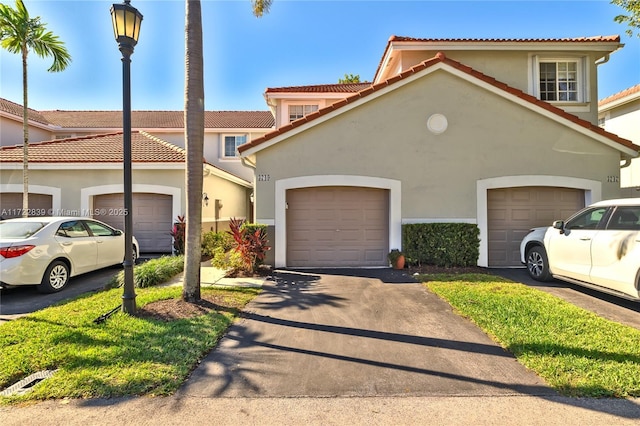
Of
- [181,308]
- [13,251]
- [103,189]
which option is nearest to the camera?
[181,308]

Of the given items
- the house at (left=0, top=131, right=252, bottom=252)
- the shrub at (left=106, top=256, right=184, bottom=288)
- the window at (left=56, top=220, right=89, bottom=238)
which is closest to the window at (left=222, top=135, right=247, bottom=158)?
the house at (left=0, top=131, right=252, bottom=252)

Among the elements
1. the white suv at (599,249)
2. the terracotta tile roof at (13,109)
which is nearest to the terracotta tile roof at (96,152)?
the terracotta tile roof at (13,109)

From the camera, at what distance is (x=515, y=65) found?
1183 centimetres

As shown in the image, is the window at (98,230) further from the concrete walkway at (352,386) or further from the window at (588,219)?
the window at (588,219)

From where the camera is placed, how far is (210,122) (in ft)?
68.9

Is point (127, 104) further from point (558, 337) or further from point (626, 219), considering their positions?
point (626, 219)

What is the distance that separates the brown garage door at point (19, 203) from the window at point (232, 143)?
9426mm

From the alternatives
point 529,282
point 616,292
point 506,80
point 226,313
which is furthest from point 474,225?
point 226,313

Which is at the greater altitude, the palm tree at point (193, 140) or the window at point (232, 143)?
the window at point (232, 143)

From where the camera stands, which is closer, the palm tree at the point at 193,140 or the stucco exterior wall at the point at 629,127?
the palm tree at the point at 193,140

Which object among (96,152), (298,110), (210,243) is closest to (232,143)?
(298,110)

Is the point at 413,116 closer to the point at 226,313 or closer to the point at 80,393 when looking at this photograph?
the point at 226,313

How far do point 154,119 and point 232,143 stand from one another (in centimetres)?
632

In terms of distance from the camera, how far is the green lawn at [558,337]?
11.1ft
